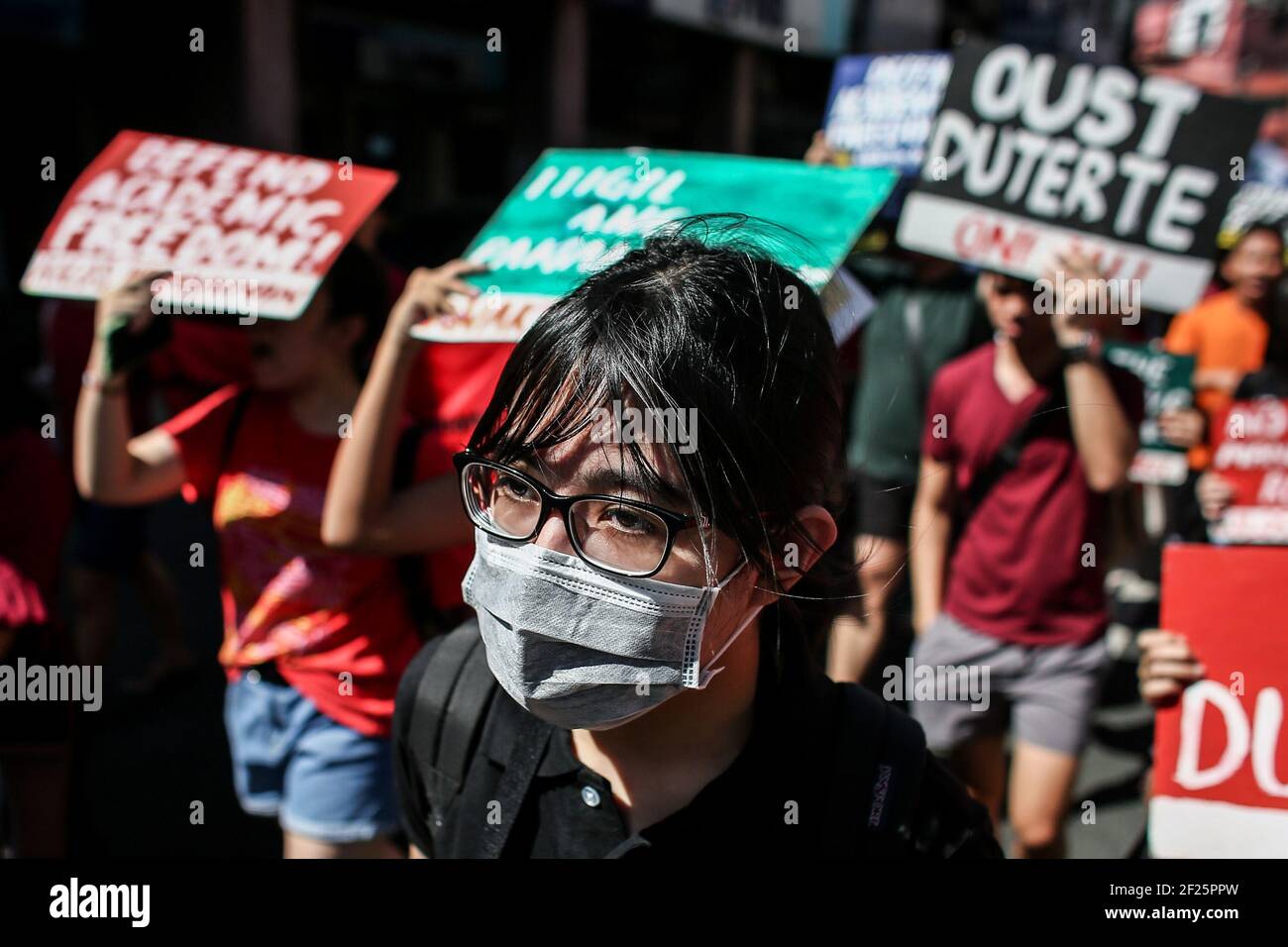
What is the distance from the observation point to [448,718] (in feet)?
4.97

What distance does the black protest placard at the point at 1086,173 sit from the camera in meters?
2.84

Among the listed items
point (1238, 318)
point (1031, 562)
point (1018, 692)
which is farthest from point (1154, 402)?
point (1018, 692)

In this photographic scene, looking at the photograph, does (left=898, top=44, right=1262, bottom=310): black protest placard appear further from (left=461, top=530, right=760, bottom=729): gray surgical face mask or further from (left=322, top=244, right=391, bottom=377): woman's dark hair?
(left=461, top=530, right=760, bottom=729): gray surgical face mask

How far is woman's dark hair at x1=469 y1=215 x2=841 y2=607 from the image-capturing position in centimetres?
126

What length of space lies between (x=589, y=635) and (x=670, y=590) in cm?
11

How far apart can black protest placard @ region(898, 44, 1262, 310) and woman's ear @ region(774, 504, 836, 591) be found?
67.1 inches

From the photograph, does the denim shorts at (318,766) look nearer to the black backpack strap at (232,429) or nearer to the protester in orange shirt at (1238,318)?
the black backpack strap at (232,429)

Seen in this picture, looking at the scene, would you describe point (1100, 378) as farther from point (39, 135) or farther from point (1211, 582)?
point (39, 135)

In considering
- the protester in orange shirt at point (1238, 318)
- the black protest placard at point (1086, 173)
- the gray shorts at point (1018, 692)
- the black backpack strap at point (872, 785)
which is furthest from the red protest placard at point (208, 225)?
the protester in orange shirt at point (1238, 318)

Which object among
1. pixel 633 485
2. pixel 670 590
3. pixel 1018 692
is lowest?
pixel 1018 692

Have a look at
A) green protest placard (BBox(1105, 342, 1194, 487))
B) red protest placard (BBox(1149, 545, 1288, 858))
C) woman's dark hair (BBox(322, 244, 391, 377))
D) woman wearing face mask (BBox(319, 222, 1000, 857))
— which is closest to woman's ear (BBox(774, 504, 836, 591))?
woman wearing face mask (BBox(319, 222, 1000, 857))

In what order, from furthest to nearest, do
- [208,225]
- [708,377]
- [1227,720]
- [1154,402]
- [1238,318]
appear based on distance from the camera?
1. [1238,318]
2. [1154,402]
3. [208,225]
4. [1227,720]
5. [708,377]

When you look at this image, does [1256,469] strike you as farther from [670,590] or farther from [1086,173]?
[670,590]

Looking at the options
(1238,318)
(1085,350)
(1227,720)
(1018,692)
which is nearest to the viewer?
(1227,720)
